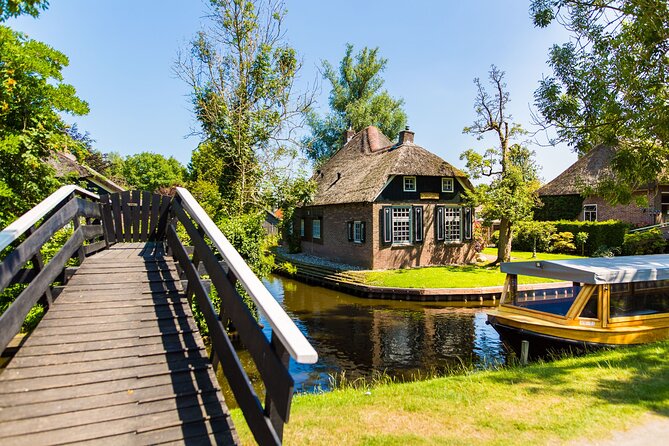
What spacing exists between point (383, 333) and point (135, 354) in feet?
31.9

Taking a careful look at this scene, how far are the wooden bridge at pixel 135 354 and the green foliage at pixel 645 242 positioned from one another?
2655cm

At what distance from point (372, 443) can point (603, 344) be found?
6.45 meters

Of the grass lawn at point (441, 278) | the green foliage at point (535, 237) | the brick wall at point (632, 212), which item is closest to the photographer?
the grass lawn at point (441, 278)

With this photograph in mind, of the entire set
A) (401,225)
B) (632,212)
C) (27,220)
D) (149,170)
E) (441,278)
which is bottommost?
(441,278)

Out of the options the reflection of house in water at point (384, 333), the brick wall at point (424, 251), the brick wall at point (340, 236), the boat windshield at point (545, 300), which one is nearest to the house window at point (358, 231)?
the brick wall at point (340, 236)

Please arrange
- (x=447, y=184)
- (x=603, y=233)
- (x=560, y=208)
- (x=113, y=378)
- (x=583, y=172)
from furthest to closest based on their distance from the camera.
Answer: (x=560, y=208) < (x=583, y=172) < (x=603, y=233) < (x=447, y=184) < (x=113, y=378)

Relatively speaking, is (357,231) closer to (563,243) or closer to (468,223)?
(468,223)

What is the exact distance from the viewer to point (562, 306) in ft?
33.2

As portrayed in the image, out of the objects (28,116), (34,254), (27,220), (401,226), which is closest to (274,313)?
(27,220)

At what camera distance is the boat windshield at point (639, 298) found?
28.0 feet

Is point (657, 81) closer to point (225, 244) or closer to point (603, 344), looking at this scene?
point (603, 344)

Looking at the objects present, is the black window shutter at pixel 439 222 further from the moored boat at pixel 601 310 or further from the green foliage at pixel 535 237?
the moored boat at pixel 601 310

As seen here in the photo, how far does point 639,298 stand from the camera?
29.0 feet

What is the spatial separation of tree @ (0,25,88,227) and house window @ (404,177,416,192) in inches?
639
